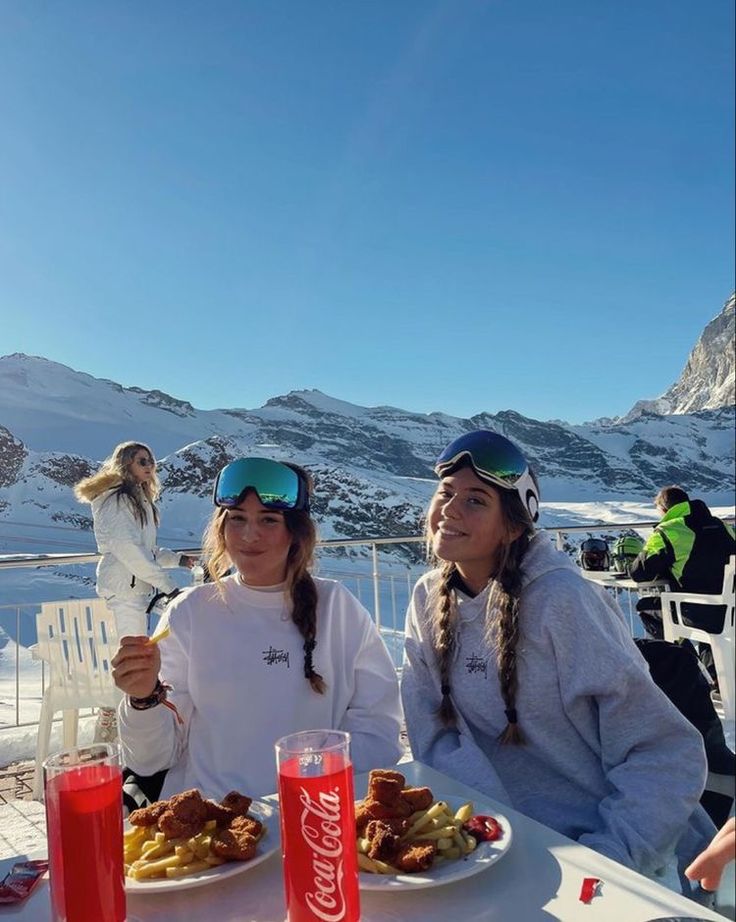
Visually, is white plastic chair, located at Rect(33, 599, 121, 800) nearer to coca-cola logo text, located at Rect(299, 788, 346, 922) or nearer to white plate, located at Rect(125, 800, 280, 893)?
white plate, located at Rect(125, 800, 280, 893)

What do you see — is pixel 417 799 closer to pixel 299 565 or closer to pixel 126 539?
pixel 299 565

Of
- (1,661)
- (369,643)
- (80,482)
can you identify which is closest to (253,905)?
(369,643)

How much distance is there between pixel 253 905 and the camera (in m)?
0.72

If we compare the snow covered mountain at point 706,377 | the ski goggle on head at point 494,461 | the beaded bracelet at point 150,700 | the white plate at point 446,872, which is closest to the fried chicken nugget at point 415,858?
the white plate at point 446,872

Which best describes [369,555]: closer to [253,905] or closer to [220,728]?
[220,728]

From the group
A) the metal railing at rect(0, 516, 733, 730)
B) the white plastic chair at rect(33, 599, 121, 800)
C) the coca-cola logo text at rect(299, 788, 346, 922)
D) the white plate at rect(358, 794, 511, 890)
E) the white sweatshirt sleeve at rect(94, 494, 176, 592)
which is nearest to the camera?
the coca-cola logo text at rect(299, 788, 346, 922)

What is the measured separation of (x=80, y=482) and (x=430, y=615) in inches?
116

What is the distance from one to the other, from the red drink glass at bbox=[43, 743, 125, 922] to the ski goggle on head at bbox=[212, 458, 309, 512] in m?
0.92

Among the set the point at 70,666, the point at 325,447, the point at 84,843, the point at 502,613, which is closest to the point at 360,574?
the point at 70,666

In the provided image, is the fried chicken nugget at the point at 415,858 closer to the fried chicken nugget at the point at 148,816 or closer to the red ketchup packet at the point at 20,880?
the fried chicken nugget at the point at 148,816

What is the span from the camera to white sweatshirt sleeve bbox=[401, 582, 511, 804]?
121 centimetres

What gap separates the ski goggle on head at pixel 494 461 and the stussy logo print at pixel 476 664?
31 centimetres

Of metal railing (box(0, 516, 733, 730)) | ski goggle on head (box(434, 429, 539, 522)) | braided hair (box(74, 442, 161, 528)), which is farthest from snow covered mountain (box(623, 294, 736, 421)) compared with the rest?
ski goggle on head (box(434, 429, 539, 522))

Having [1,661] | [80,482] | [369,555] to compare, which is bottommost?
[1,661]
